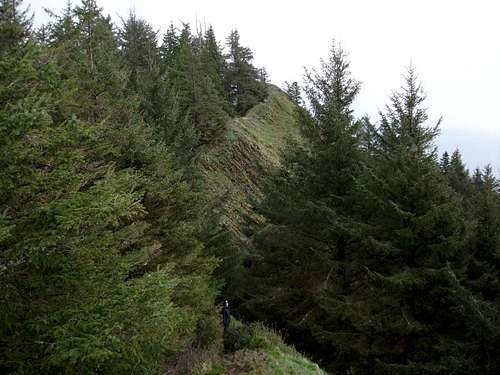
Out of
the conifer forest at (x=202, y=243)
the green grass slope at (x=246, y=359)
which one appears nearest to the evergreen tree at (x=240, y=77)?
the conifer forest at (x=202, y=243)

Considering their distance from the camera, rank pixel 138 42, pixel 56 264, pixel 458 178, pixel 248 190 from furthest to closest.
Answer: pixel 138 42
pixel 458 178
pixel 248 190
pixel 56 264

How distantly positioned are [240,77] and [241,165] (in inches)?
693

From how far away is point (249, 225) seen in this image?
28.7m

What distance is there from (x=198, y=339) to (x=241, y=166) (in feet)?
79.7

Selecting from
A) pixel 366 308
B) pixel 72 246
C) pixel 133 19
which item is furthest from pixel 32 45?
pixel 133 19

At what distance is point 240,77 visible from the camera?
5028cm

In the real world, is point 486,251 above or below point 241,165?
below

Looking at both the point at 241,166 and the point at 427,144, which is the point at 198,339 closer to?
the point at 427,144

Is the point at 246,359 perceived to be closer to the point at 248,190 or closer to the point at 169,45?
the point at 248,190

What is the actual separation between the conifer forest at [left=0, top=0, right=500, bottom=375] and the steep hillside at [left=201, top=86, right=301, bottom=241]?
3.62 metres

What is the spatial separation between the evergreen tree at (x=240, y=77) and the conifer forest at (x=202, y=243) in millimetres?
22978

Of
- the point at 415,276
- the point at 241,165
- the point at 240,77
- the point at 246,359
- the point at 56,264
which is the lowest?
the point at 246,359

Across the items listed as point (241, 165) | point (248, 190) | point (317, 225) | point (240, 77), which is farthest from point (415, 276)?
point (240, 77)

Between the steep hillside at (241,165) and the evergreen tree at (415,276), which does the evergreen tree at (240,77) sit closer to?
the steep hillside at (241,165)
